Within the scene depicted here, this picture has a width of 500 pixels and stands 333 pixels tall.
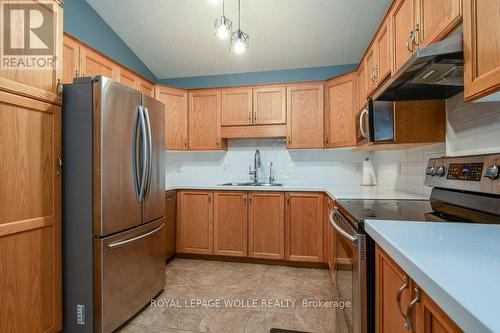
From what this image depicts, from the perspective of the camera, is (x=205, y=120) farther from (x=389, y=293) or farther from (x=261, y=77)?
(x=389, y=293)

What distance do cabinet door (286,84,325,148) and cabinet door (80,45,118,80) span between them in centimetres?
197

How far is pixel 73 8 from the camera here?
248 cm

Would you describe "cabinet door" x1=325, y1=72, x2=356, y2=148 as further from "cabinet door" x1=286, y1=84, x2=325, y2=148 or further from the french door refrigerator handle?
the french door refrigerator handle

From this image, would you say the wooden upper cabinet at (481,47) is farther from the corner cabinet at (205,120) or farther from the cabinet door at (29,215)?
the corner cabinet at (205,120)

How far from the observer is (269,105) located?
3.14 m

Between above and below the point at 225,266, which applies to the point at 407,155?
above

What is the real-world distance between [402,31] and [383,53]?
339mm

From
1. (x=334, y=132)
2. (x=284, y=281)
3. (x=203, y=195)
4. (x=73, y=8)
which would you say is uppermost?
(x=73, y=8)

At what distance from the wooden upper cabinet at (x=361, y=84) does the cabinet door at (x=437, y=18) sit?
1070mm

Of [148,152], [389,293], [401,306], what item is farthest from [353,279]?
[148,152]

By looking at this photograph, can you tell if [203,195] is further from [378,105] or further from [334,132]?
[378,105]

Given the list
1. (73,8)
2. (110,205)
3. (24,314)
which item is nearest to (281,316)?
(110,205)

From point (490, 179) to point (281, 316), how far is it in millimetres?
1570

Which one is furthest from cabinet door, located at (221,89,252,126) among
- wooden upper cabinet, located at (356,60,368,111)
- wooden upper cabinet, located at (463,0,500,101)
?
wooden upper cabinet, located at (463,0,500,101)
